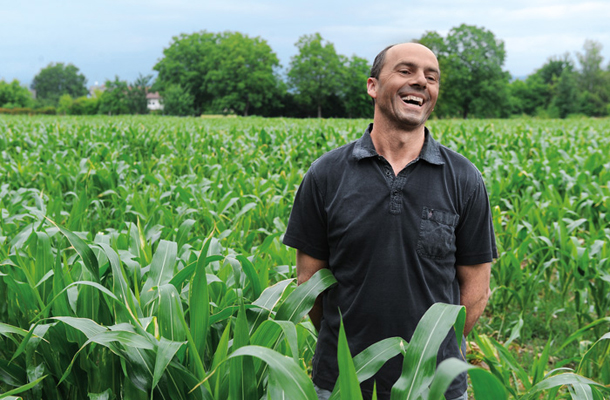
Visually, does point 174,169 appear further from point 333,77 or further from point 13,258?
point 333,77

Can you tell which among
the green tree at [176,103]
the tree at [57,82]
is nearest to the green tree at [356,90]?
the green tree at [176,103]

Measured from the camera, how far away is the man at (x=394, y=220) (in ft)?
5.63

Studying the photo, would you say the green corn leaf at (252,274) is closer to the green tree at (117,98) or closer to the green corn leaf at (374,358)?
the green corn leaf at (374,358)

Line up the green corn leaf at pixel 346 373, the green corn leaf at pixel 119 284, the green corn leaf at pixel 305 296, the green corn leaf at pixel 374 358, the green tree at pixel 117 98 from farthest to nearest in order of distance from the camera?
the green tree at pixel 117 98 → the green corn leaf at pixel 119 284 → the green corn leaf at pixel 305 296 → the green corn leaf at pixel 374 358 → the green corn leaf at pixel 346 373

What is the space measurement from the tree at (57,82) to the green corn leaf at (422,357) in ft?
521

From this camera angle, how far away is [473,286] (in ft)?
6.26

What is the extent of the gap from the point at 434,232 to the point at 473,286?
0.34m

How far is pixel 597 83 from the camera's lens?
8456cm

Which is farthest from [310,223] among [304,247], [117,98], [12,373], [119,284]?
[117,98]

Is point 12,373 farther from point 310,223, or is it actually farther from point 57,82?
point 57,82

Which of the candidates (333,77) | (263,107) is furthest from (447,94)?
(263,107)

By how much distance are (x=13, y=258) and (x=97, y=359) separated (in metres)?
0.96

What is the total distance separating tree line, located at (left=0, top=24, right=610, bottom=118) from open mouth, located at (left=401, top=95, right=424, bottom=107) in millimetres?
70328

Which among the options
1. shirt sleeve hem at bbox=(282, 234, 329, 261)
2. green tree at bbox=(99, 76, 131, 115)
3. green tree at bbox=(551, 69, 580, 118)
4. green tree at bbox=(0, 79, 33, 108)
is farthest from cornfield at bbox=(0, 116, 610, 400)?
green tree at bbox=(0, 79, 33, 108)
